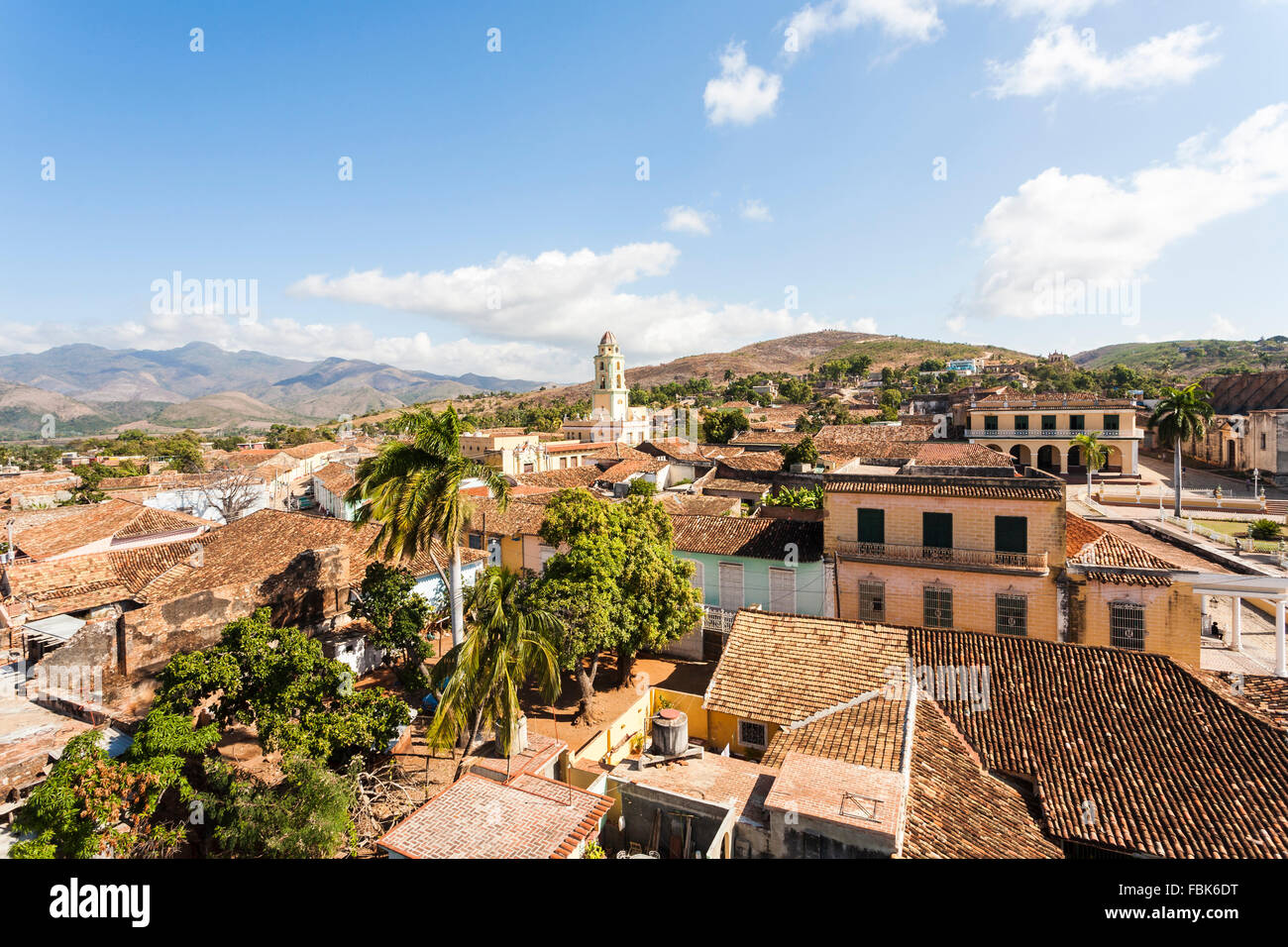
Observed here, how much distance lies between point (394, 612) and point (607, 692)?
6.32 metres

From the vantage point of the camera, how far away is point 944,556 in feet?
62.4

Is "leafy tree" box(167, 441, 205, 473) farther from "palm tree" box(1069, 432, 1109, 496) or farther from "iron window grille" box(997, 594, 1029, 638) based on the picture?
"palm tree" box(1069, 432, 1109, 496)

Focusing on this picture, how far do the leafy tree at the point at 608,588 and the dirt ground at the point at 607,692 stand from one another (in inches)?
15.9

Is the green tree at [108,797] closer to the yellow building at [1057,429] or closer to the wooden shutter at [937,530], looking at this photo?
the wooden shutter at [937,530]

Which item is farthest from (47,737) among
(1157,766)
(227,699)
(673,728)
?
(1157,766)

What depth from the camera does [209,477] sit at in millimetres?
46125

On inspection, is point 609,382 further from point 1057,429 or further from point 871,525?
point 871,525

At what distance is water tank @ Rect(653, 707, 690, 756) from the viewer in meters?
11.3

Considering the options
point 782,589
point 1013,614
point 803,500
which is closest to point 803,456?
point 803,500

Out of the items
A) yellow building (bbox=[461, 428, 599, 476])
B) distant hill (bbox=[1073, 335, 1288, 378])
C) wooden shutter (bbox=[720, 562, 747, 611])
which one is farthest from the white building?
distant hill (bbox=[1073, 335, 1288, 378])

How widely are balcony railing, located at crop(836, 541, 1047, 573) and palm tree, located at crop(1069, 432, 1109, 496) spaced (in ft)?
116

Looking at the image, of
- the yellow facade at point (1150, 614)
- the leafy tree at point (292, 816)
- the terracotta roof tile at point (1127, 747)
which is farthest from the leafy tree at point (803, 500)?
the leafy tree at point (292, 816)
